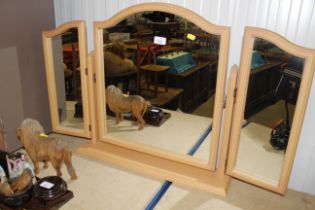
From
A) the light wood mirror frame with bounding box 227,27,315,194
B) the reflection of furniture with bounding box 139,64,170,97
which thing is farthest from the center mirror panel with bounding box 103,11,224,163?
the light wood mirror frame with bounding box 227,27,315,194

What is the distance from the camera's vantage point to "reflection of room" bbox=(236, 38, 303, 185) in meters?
1.00

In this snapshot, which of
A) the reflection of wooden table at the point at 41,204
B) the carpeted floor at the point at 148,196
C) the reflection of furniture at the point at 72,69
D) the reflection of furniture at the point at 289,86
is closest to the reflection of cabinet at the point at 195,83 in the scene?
the reflection of furniture at the point at 289,86

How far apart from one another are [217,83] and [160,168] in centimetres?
42

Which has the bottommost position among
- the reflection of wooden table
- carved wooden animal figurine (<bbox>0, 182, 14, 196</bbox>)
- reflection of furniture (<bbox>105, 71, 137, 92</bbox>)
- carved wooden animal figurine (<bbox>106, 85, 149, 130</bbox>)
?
the reflection of wooden table

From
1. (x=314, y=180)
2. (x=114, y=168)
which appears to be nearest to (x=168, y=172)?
(x=114, y=168)

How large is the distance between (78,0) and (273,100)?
932 mm

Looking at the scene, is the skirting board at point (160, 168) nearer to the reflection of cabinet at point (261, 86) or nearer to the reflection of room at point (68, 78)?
the reflection of room at point (68, 78)

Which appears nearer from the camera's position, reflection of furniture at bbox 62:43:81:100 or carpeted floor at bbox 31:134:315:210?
carpeted floor at bbox 31:134:315:210

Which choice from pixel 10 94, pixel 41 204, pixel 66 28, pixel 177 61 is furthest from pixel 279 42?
pixel 10 94

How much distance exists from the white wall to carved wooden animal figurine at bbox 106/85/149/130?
0.33 m

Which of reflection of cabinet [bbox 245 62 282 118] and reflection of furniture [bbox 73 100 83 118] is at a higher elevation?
reflection of cabinet [bbox 245 62 282 118]

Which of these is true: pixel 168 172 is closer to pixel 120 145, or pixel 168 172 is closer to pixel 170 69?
pixel 120 145

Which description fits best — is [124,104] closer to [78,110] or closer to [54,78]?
[78,110]

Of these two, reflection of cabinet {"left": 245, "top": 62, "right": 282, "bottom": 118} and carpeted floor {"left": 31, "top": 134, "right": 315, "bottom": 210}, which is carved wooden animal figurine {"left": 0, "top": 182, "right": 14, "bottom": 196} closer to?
carpeted floor {"left": 31, "top": 134, "right": 315, "bottom": 210}
